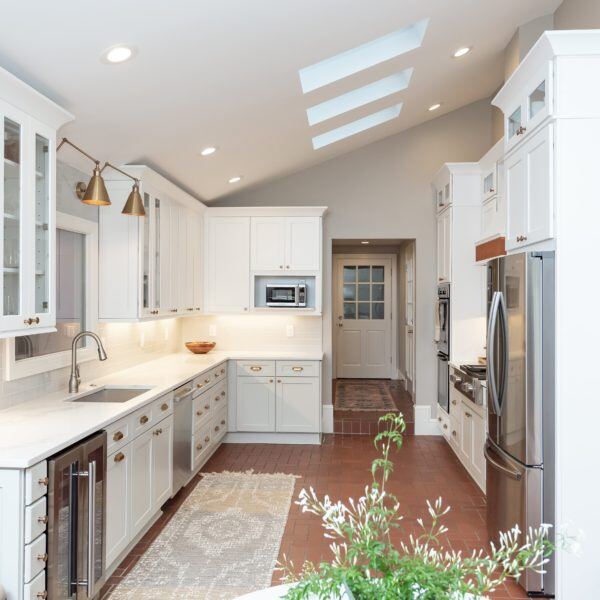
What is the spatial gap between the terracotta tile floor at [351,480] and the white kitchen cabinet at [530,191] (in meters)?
1.74

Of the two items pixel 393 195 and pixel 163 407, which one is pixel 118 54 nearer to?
pixel 163 407

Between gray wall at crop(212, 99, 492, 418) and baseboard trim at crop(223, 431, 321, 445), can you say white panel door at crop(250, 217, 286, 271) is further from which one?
baseboard trim at crop(223, 431, 321, 445)

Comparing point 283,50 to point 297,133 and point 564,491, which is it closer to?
point 297,133

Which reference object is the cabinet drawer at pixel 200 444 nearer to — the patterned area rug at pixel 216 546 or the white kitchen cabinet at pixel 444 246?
the patterned area rug at pixel 216 546

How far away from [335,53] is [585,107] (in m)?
1.56

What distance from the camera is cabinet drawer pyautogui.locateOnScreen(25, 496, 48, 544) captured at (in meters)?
2.05

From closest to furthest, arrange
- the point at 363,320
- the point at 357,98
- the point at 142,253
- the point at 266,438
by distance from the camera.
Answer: the point at 142,253, the point at 357,98, the point at 266,438, the point at 363,320

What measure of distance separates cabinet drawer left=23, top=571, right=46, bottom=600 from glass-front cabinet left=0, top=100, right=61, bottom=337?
3.27 ft

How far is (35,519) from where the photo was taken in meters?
2.09

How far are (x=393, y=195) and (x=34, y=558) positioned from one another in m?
5.02

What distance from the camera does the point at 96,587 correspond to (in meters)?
2.55

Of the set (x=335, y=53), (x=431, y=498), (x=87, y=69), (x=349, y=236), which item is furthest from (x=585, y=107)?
(x=349, y=236)

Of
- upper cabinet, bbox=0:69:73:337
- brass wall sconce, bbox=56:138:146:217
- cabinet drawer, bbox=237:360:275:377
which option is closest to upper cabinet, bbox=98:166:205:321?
brass wall sconce, bbox=56:138:146:217

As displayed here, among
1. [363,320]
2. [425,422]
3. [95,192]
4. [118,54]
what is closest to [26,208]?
[95,192]
